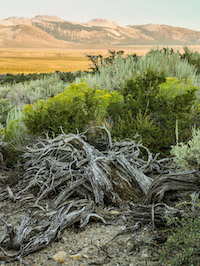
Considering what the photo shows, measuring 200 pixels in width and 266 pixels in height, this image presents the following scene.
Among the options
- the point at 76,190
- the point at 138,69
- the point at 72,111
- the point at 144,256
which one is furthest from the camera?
the point at 138,69

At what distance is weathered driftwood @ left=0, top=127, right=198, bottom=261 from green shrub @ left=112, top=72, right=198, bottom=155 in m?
0.36

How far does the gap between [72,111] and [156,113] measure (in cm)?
145

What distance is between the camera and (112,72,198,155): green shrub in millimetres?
5023

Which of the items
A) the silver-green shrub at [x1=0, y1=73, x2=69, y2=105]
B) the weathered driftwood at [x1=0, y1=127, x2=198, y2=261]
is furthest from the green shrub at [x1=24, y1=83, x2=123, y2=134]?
the silver-green shrub at [x1=0, y1=73, x2=69, y2=105]

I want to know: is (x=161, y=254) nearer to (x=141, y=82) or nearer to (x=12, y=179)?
(x=12, y=179)

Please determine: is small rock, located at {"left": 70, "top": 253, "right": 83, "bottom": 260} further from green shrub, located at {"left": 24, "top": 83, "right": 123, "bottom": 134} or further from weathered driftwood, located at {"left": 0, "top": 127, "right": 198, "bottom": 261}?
green shrub, located at {"left": 24, "top": 83, "right": 123, "bottom": 134}

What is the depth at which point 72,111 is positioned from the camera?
5.52 m

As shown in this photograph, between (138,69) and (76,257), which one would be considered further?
(138,69)

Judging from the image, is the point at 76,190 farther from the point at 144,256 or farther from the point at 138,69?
the point at 138,69

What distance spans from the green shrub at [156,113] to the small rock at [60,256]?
230 centimetres

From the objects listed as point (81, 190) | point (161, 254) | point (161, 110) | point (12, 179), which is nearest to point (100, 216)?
point (81, 190)

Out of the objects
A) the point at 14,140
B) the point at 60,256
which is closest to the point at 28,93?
the point at 14,140

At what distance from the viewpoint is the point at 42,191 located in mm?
4133

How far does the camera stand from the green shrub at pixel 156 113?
5023 mm
